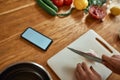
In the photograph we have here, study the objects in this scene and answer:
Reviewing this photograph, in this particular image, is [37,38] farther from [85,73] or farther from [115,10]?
[115,10]

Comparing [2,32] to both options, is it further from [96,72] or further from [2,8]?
[96,72]

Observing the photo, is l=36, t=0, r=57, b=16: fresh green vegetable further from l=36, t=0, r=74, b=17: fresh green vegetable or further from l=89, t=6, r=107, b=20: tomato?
l=89, t=6, r=107, b=20: tomato

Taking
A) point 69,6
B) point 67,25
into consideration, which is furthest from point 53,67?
point 69,6

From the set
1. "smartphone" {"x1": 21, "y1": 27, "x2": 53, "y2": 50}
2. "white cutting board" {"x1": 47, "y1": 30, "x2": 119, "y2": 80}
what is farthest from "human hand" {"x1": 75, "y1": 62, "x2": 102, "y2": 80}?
"smartphone" {"x1": 21, "y1": 27, "x2": 53, "y2": 50}

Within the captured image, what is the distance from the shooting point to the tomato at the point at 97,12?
32.8 inches

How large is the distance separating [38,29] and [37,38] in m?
0.05

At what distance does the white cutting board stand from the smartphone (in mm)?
58

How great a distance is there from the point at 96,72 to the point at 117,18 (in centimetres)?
33

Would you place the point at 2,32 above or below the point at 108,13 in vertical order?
below

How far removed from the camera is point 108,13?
0.89m

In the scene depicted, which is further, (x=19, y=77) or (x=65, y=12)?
(x=65, y=12)

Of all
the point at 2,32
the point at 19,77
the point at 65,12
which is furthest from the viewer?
the point at 65,12

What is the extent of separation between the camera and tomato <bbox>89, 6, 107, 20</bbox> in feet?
2.73

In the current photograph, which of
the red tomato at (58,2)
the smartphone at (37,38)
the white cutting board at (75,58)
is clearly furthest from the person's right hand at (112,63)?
the red tomato at (58,2)
